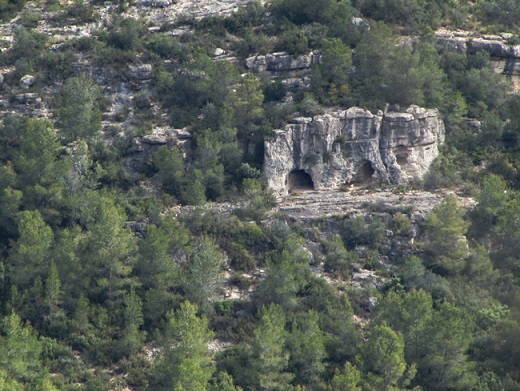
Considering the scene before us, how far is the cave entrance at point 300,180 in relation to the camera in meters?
73.1

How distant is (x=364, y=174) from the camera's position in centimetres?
7350

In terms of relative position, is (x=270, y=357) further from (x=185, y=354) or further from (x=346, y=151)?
(x=346, y=151)

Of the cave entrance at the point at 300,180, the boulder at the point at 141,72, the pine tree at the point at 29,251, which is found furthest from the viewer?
the boulder at the point at 141,72

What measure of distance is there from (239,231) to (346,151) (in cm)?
1032

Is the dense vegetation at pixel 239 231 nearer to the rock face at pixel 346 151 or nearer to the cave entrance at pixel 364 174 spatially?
the rock face at pixel 346 151

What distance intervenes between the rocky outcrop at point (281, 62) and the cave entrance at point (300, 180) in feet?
30.7

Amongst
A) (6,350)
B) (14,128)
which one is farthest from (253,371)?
(14,128)

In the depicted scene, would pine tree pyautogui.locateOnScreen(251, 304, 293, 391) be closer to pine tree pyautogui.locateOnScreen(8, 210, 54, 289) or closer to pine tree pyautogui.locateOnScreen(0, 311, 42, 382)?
pine tree pyautogui.locateOnScreen(0, 311, 42, 382)

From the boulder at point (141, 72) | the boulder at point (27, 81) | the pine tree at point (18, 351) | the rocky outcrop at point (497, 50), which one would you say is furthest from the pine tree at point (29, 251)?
the rocky outcrop at point (497, 50)

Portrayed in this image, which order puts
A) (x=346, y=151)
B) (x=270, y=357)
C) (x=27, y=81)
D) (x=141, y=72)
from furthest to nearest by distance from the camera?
1. (x=141, y=72)
2. (x=27, y=81)
3. (x=346, y=151)
4. (x=270, y=357)

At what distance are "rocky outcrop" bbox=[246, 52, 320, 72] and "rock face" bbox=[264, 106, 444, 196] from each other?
6800 mm

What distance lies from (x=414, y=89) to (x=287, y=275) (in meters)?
19.9

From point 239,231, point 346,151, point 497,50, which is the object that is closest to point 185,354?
point 239,231

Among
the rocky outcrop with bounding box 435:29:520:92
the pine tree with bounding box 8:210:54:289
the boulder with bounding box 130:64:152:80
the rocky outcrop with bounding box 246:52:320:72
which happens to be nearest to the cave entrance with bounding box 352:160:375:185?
the rocky outcrop with bounding box 246:52:320:72
